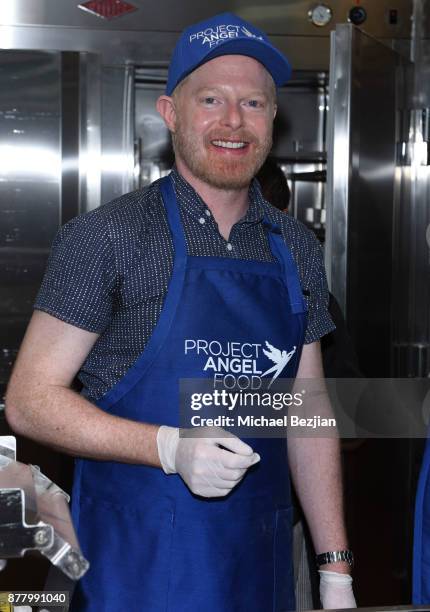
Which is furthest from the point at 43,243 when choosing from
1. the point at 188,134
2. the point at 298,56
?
the point at 188,134

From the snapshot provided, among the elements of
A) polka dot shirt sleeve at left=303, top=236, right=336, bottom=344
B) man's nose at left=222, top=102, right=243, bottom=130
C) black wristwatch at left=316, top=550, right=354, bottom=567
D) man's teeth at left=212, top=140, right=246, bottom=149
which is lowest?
black wristwatch at left=316, top=550, right=354, bottom=567

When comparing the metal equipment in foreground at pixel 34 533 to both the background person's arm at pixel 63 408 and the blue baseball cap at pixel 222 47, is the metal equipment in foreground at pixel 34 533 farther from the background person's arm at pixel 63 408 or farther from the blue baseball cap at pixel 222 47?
the blue baseball cap at pixel 222 47

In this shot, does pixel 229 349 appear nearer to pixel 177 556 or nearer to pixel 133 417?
pixel 133 417

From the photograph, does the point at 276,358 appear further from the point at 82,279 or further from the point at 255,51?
the point at 255,51

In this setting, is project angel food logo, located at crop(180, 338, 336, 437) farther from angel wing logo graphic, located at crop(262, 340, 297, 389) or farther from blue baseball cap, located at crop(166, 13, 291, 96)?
blue baseball cap, located at crop(166, 13, 291, 96)

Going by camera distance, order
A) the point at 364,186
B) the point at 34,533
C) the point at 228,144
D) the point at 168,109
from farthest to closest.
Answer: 1. the point at 364,186
2. the point at 168,109
3. the point at 228,144
4. the point at 34,533

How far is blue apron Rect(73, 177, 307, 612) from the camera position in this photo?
4.92 ft

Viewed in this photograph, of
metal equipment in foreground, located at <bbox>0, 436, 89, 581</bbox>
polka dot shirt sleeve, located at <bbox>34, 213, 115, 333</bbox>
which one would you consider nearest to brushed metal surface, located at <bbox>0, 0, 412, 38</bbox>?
polka dot shirt sleeve, located at <bbox>34, 213, 115, 333</bbox>

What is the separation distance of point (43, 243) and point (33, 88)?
448 millimetres

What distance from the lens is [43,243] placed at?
278 cm

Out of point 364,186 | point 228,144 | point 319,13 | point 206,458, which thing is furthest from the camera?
point 319,13

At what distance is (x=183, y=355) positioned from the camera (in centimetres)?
153

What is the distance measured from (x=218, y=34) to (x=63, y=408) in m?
0.69

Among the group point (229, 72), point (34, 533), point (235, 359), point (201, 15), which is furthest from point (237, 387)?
point (201, 15)
